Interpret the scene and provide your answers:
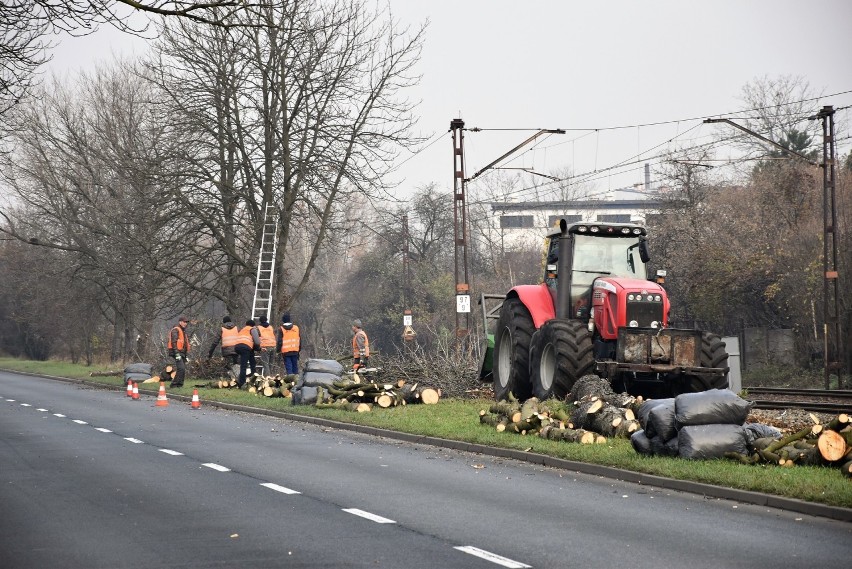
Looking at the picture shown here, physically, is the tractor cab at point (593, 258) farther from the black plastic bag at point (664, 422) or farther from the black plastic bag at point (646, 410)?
the black plastic bag at point (664, 422)

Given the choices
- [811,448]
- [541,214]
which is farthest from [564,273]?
[541,214]

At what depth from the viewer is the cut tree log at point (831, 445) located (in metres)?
12.8

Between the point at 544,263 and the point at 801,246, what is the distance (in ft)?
80.3

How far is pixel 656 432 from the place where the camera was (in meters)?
14.6

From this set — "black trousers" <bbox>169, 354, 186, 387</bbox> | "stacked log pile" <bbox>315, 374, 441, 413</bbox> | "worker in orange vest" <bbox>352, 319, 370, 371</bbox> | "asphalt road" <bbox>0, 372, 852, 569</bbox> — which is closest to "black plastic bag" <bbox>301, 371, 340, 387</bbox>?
"stacked log pile" <bbox>315, 374, 441, 413</bbox>

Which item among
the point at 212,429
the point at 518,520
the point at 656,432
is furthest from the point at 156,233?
the point at 518,520

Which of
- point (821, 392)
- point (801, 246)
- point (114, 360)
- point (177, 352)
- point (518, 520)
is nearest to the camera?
point (518, 520)

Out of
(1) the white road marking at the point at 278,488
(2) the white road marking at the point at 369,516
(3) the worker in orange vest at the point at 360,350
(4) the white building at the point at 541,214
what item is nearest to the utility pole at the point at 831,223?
(3) the worker in orange vest at the point at 360,350

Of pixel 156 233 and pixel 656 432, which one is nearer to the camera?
A: pixel 656 432

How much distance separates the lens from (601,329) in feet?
68.1

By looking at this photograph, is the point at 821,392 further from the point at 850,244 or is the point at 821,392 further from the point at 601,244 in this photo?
the point at 850,244

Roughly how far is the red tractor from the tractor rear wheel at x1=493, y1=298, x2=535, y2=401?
0.02 metres

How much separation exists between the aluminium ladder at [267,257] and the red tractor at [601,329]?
17156mm

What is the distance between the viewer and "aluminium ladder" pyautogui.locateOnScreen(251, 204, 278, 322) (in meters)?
39.0
